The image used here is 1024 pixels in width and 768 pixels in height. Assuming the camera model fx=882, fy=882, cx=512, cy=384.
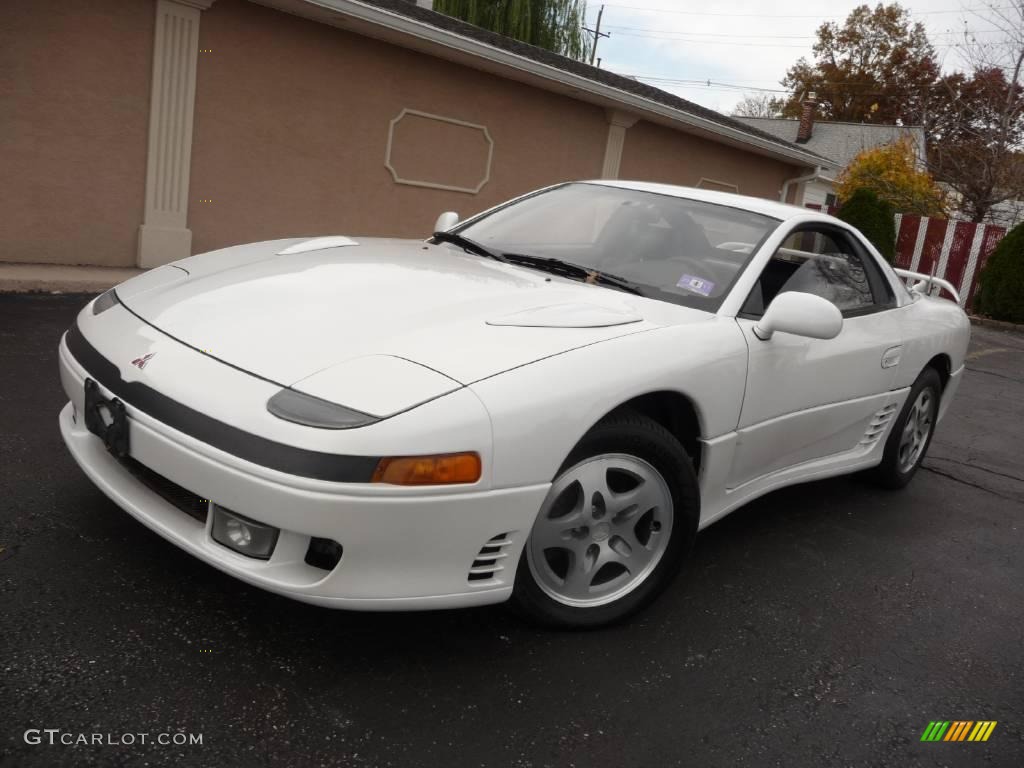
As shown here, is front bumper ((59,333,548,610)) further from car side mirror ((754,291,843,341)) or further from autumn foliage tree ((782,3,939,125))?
autumn foliage tree ((782,3,939,125))

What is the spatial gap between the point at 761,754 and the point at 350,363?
1425 mm

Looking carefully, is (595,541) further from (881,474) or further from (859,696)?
(881,474)

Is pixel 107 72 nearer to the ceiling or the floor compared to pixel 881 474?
nearer to the ceiling

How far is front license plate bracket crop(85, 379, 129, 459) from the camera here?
2.29 metres

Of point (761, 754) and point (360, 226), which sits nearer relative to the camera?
point (761, 754)

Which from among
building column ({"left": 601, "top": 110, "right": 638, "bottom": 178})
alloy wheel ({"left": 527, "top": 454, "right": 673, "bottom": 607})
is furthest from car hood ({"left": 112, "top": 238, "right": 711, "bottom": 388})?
building column ({"left": 601, "top": 110, "right": 638, "bottom": 178})

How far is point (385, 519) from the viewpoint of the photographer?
2.04m

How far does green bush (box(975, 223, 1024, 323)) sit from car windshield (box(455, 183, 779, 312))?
13341 mm

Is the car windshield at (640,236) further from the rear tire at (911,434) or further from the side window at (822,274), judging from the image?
the rear tire at (911,434)

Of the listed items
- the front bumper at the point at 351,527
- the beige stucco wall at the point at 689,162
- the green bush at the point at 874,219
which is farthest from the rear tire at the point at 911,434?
the green bush at the point at 874,219

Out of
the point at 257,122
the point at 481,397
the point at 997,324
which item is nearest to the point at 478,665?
the point at 481,397

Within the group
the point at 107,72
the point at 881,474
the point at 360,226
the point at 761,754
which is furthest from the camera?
the point at 360,226

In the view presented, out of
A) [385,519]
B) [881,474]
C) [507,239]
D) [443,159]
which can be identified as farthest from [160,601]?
[443,159]

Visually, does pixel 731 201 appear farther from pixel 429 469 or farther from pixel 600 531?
pixel 429 469
